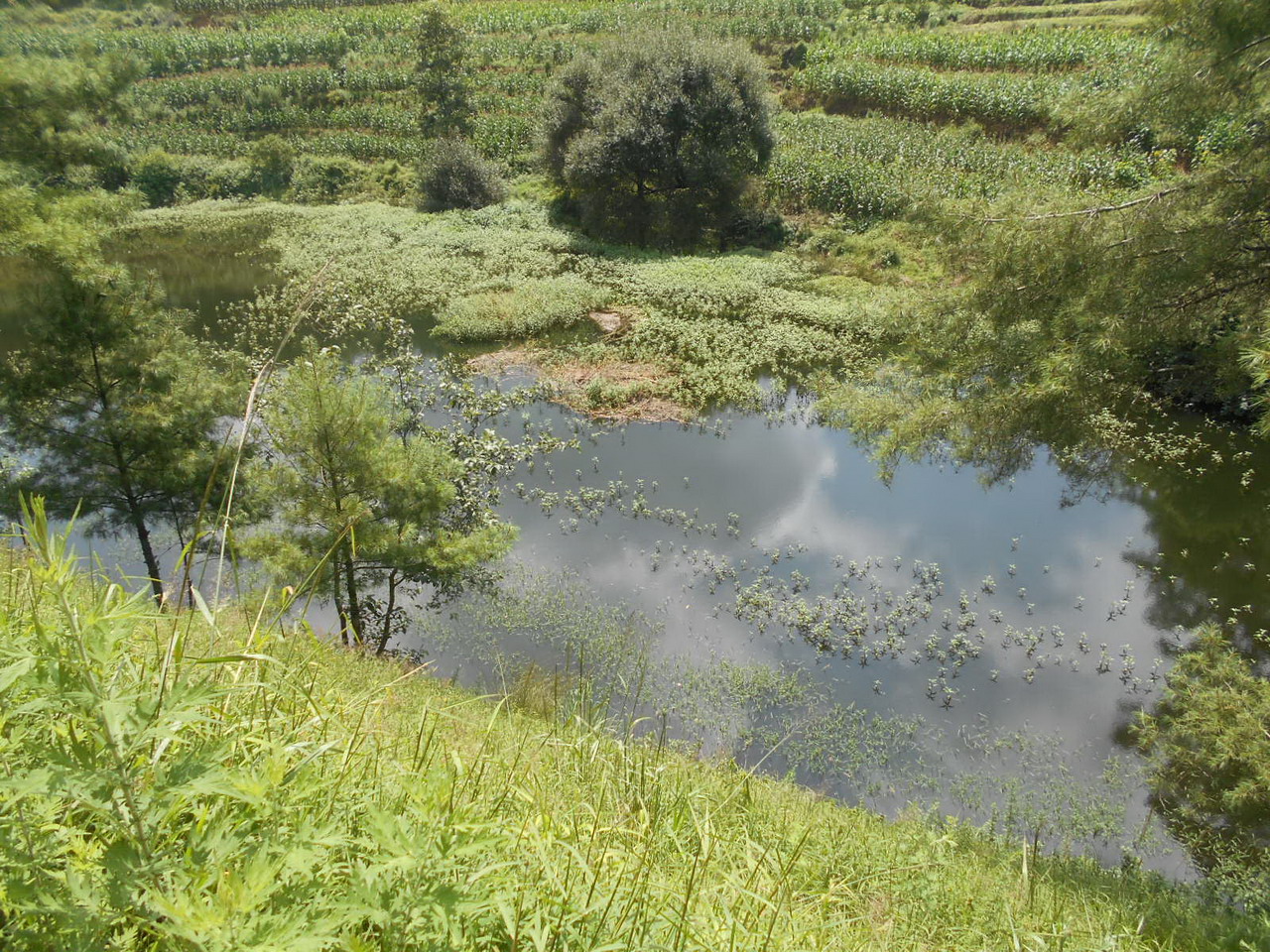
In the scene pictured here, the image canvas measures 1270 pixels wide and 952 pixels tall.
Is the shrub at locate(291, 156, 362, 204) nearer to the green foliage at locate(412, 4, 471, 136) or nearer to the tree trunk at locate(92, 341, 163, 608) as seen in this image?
the green foliage at locate(412, 4, 471, 136)

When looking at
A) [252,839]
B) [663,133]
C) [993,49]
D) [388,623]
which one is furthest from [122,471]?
[993,49]

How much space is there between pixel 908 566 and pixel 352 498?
23.6ft

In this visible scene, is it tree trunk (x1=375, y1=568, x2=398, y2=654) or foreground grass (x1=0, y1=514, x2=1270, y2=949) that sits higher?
foreground grass (x1=0, y1=514, x2=1270, y2=949)

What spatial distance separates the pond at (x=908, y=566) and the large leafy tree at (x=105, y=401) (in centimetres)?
236

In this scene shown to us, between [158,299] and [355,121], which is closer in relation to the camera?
[158,299]

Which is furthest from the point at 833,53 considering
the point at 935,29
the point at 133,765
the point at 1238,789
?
the point at 133,765

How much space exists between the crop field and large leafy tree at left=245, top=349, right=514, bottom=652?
1267cm

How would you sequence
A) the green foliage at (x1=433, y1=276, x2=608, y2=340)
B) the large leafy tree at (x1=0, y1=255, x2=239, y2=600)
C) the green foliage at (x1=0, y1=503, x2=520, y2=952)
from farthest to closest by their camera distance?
the green foliage at (x1=433, y1=276, x2=608, y2=340) < the large leafy tree at (x1=0, y1=255, x2=239, y2=600) < the green foliage at (x1=0, y1=503, x2=520, y2=952)

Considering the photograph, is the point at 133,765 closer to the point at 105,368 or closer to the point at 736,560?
the point at 105,368

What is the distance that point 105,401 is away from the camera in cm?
743

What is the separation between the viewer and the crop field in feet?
76.0

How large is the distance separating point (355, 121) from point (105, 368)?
109ft

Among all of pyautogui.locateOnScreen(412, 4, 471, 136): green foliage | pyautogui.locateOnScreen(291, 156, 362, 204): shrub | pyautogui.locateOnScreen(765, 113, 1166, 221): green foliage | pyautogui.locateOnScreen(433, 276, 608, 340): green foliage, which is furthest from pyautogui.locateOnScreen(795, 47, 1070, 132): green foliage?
pyautogui.locateOnScreen(291, 156, 362, 204): shrub

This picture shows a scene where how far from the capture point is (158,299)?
7738 millimetres
